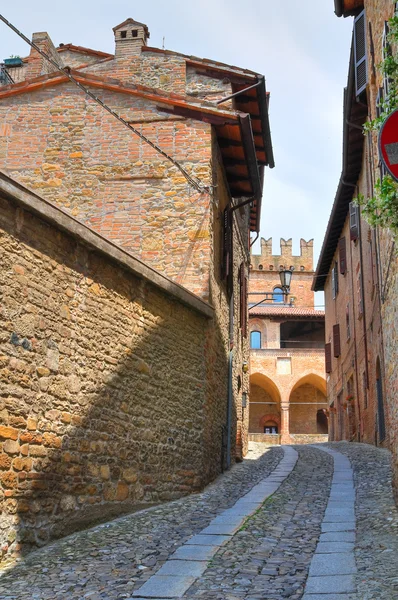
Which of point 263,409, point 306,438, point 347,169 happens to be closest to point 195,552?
point 347,169

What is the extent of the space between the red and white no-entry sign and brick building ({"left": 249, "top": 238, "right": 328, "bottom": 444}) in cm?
2766

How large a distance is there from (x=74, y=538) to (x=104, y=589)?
5.73 ft

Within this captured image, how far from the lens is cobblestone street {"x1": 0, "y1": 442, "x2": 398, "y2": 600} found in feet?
16.0

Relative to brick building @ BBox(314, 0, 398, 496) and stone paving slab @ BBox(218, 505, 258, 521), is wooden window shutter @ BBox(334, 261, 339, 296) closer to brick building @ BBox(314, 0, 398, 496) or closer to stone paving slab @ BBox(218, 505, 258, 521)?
brick building @ BBox(314, 0, 398, 496)

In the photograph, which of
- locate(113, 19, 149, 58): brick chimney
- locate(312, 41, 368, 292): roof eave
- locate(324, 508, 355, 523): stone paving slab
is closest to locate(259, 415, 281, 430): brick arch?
locate(312, 41, 368, 292): roof eave

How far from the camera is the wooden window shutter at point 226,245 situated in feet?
39.7

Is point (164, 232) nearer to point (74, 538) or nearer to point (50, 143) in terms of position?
point (50, 143)

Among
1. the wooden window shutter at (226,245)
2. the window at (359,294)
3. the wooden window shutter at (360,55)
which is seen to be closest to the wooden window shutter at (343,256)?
the window at (359,294)

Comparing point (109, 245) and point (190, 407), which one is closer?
point (109, 245)

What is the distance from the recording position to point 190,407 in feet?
31.4

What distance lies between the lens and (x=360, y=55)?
44.0 feet

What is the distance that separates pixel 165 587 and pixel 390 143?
345cm

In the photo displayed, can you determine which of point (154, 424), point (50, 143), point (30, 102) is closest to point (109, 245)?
point (154, 424)

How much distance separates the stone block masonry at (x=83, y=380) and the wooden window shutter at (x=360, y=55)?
6.49 meters
